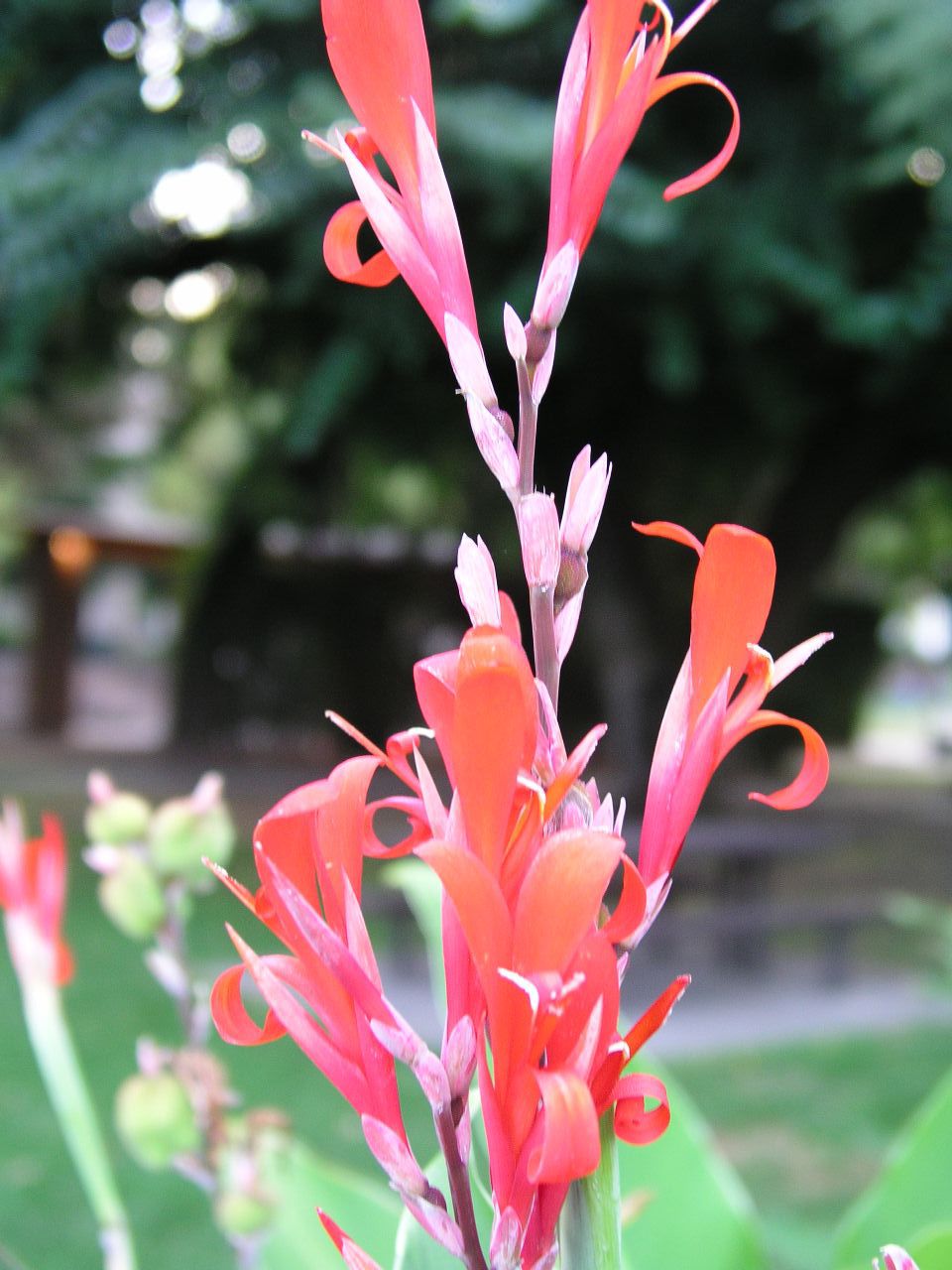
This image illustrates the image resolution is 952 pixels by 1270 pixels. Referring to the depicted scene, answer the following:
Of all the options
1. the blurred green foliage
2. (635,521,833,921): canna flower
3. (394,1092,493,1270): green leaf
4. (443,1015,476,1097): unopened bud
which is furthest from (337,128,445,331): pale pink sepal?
the blurred green foliage

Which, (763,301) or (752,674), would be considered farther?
(763,301)

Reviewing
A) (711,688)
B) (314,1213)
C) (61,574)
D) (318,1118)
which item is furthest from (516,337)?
(61,574)

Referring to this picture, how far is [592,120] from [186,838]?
0.58 m

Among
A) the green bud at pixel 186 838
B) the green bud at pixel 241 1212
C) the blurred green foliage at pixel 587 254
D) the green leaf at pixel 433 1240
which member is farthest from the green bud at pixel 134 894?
the blurred green foliage at pixel 587 254

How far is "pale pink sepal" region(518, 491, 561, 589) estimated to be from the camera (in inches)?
14.5

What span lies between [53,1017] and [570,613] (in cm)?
51

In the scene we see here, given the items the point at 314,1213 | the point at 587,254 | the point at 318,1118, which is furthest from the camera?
the point at 587,254

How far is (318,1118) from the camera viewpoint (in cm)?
348

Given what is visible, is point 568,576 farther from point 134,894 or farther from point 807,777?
point 134,894

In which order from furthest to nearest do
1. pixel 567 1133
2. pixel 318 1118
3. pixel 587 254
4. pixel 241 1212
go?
pixel 587 254, pixel 318 1118, pixel 241 1212, pixel 567 1133

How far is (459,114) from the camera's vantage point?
10.3 feet

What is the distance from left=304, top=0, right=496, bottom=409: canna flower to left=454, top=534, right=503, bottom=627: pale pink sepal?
1.8 inches

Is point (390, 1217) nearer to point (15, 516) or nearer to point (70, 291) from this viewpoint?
point (70, 291)

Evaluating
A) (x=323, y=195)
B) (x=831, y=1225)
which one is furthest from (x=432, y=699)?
(x=323, y=195)
